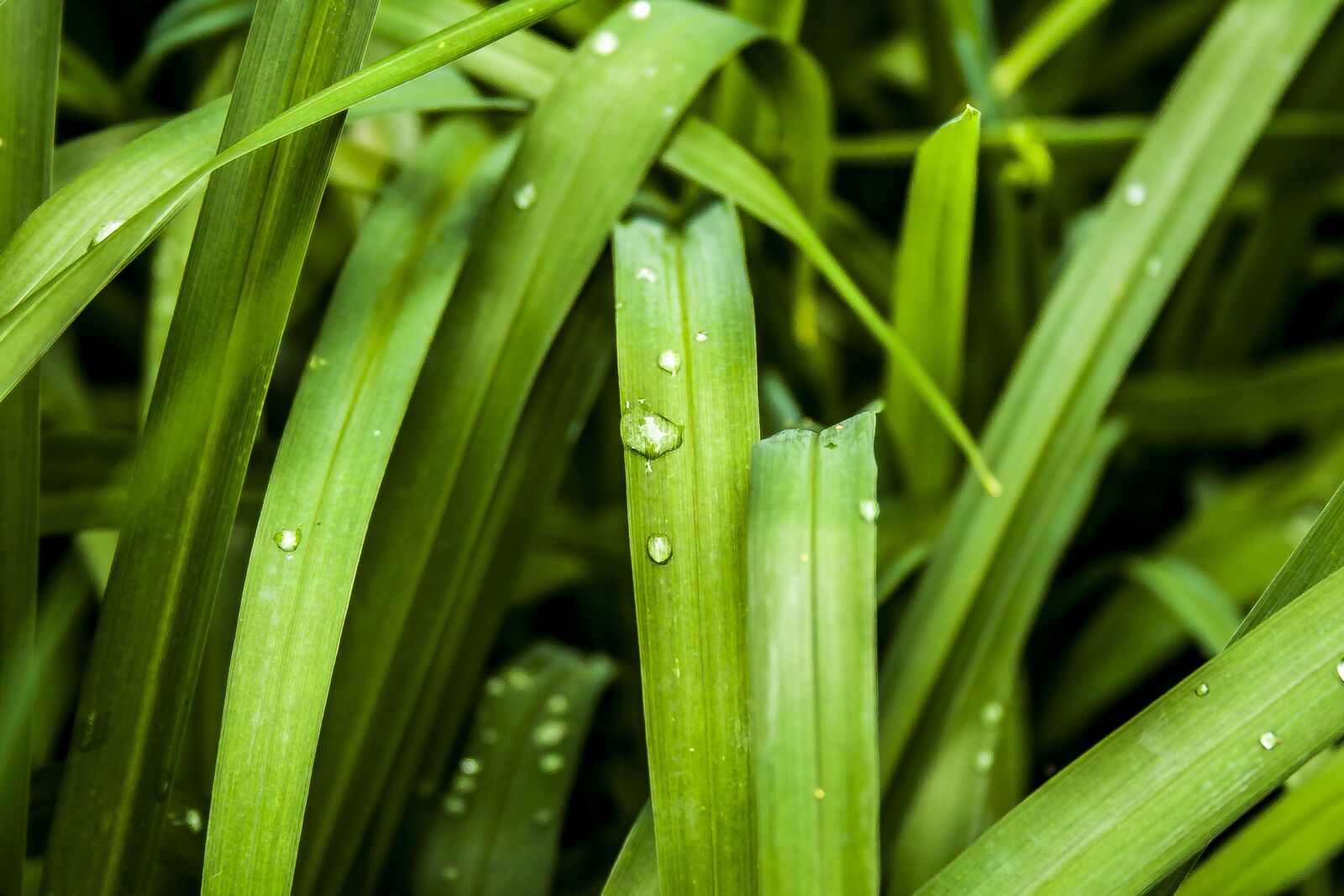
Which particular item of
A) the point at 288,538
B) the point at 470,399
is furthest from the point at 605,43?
the point at 288,538

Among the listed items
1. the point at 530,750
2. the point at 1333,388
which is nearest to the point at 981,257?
the point at 1333,388

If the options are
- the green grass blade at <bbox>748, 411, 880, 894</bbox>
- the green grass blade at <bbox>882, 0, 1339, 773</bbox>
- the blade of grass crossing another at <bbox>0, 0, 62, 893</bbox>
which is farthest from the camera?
the green grass blade at <bbox>882, 0, 1339, 773</bbox>

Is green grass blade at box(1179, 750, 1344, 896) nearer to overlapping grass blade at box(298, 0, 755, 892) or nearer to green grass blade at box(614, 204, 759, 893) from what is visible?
green grass blade at box(614, 204, 759, 893)

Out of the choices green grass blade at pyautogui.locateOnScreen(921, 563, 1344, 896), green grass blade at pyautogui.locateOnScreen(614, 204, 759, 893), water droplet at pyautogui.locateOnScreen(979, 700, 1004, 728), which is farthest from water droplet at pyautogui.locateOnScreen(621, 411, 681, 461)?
water droplet at pyautogui.locateOnScreen(979, 700, 1004, 728)

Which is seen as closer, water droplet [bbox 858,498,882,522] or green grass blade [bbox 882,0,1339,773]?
water droplet [bbox 858,498,882,522]

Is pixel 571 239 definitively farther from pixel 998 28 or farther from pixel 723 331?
pixel 998 28

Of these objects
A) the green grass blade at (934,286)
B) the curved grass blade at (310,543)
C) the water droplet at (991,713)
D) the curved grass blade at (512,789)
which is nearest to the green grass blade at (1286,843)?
the water droplet at (991,713)

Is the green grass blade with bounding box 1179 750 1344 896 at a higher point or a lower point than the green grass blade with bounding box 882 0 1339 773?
lower
